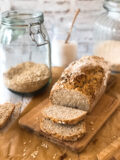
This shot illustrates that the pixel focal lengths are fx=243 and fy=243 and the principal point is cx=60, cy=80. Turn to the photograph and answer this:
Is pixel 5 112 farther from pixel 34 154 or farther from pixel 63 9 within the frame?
pixel 63 9

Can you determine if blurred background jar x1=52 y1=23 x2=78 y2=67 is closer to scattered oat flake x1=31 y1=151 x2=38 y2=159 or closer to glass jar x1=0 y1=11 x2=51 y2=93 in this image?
glass jar x1=0 y1=11 x2=51 y2=93

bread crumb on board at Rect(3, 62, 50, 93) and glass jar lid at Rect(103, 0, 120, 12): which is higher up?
glass jar lid at Rect(103, 0, 120, 12)

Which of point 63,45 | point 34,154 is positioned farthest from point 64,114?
point 63,45

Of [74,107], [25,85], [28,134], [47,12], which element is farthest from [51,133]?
[47,12]

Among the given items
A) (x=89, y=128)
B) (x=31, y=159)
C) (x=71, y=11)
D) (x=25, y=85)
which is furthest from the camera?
(x=71, y=11)

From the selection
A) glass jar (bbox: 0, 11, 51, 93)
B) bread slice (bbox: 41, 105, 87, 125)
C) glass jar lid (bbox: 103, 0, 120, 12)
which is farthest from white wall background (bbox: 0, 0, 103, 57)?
bread slice (bbox: 41, 105, 87, 125)

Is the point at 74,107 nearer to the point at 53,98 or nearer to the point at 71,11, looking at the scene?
the point at 53,98
